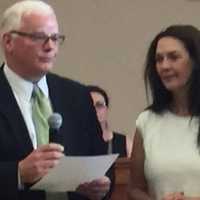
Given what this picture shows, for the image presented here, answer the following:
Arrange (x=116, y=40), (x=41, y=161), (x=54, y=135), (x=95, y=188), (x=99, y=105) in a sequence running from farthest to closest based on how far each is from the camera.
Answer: (x=116, y=40)
(x=99, y=105)
(x=95, y=188)
(x=54, y=135)
(x=41, y=161)

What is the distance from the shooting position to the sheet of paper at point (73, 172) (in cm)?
262

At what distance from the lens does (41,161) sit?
261 cm

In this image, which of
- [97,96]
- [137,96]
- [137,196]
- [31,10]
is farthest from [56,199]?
[137,96]

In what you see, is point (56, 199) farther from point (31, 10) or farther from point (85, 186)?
point (31, 10)

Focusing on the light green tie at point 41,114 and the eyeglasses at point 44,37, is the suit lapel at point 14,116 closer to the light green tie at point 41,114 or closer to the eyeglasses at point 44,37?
the light green tie at point 41,114

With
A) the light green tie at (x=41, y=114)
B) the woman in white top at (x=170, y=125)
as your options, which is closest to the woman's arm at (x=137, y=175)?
the woman in white top at (x=170, y=125)

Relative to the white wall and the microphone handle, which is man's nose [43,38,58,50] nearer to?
the microphone handle

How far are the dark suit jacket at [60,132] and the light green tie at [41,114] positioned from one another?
0.04 metres

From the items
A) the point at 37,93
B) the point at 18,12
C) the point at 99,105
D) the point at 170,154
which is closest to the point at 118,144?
the point at 99,105

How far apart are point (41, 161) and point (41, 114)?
36 centimetres

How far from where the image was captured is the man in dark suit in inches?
111

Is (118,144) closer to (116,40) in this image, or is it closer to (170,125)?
(116,40)

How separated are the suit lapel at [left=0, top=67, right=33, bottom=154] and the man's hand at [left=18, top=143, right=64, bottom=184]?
0.59 feet

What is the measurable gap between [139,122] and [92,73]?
78.6 inches
